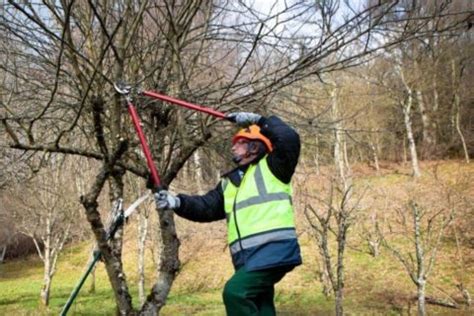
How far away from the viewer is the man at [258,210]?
9.67ft

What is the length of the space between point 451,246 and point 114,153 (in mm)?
17068

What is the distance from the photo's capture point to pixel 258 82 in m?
Result: 4.27

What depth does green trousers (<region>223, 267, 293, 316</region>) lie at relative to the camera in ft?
9.51

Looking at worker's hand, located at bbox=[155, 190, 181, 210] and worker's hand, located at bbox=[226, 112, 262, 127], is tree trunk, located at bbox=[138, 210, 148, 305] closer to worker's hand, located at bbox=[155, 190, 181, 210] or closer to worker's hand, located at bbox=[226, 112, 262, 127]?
worker's hand, located at bbox=[155, 190, 181, 210]

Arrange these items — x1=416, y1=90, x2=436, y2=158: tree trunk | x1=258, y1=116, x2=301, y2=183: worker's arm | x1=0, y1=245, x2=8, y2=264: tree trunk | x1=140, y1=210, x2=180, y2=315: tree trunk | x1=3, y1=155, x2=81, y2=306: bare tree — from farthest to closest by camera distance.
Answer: x1=416, y1=90, x2=436, y2=158: tree trunk → x1=0, y1=245, x2=8, y2=264: tree trunk → x1=3, y1=155, x2=81, y2=306: bare tree → x1=140, y1=210, x2=180, y2=315: tree trunk → x1=258, y1=116, x2=301, y2=183: worker's arm

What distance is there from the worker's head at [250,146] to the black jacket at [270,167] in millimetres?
40

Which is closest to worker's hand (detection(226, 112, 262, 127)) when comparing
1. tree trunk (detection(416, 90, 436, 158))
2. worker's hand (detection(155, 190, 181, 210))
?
worker's hand (detection(155, 190, 181, 210))

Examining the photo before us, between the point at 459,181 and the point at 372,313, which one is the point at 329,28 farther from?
the point at 459,181

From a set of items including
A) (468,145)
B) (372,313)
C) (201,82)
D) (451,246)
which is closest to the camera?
(201,82)

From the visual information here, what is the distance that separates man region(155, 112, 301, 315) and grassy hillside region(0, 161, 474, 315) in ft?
25.1

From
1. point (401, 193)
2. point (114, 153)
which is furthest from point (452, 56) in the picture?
point (114, 153)

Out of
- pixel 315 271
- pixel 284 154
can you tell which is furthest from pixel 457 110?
pixel 284 154

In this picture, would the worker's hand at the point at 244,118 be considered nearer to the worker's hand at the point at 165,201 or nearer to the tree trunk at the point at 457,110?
the worker's hand at the point at 165,201

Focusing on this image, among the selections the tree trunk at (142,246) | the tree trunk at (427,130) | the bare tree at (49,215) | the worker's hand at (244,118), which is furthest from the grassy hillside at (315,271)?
the worker's hand at (244,118)
